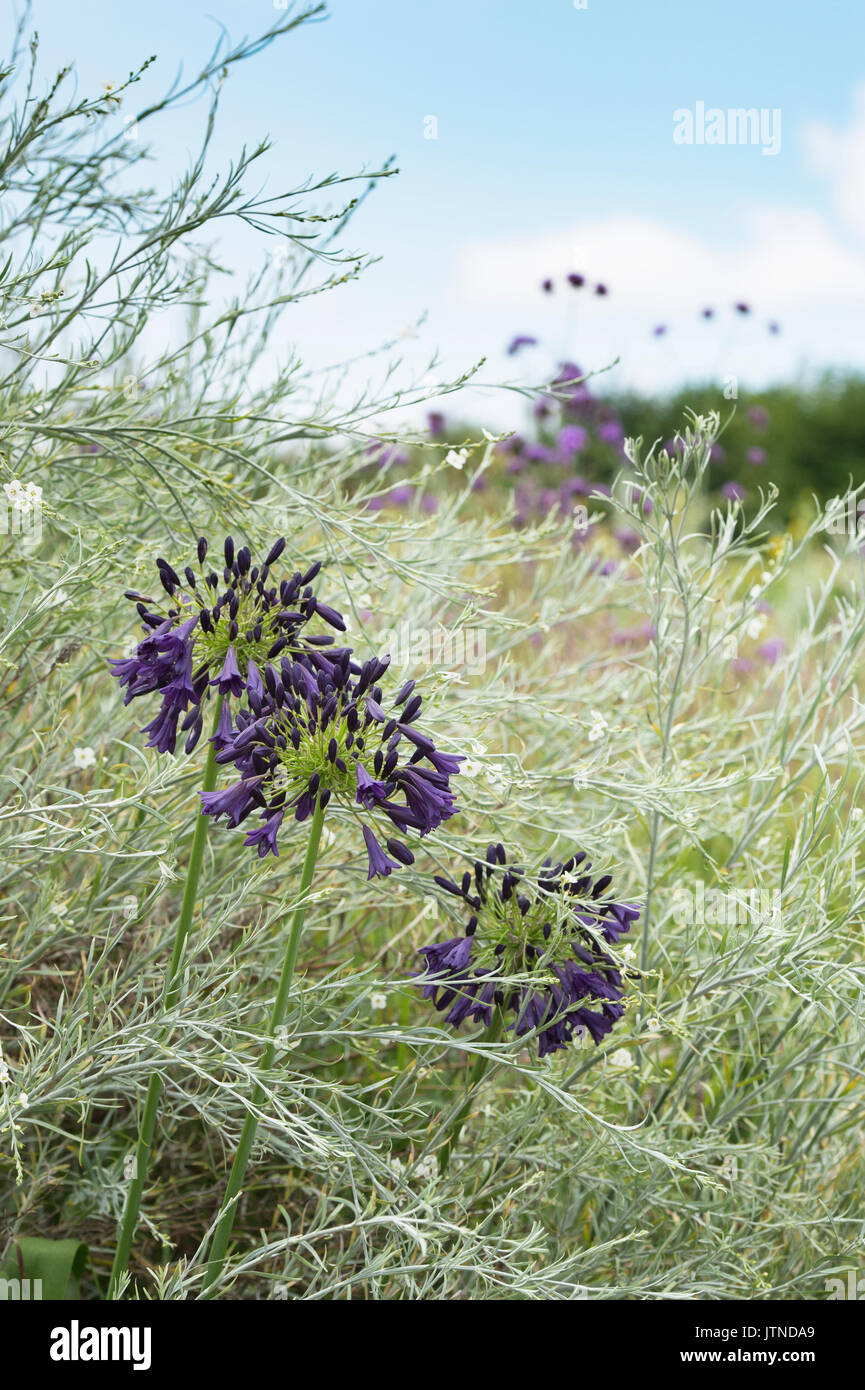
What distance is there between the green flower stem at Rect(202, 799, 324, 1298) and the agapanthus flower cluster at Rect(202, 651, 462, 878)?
0.07 meters

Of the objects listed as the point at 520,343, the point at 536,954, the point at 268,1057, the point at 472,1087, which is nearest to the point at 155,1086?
the point at 268,1057

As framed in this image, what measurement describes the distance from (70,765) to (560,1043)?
52.3 inches

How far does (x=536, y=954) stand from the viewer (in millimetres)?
2211

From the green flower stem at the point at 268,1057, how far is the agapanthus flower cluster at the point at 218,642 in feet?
0.88

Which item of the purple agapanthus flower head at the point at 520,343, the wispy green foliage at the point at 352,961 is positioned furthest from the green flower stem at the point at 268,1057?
the purple agapanthus flower head at the point at 520,343

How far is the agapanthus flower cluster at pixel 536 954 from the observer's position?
6.93 feet

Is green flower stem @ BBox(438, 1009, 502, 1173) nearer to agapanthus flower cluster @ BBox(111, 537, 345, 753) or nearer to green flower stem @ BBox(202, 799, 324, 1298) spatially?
green flower stem @ BBox(202, 799, 324, 1298)

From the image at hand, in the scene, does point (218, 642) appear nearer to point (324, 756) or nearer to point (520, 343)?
point (324, 756)

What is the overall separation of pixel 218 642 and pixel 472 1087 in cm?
95

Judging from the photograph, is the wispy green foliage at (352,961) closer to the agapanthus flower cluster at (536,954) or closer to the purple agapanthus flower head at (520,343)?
the agapanthus flower cluster at (536,954)
